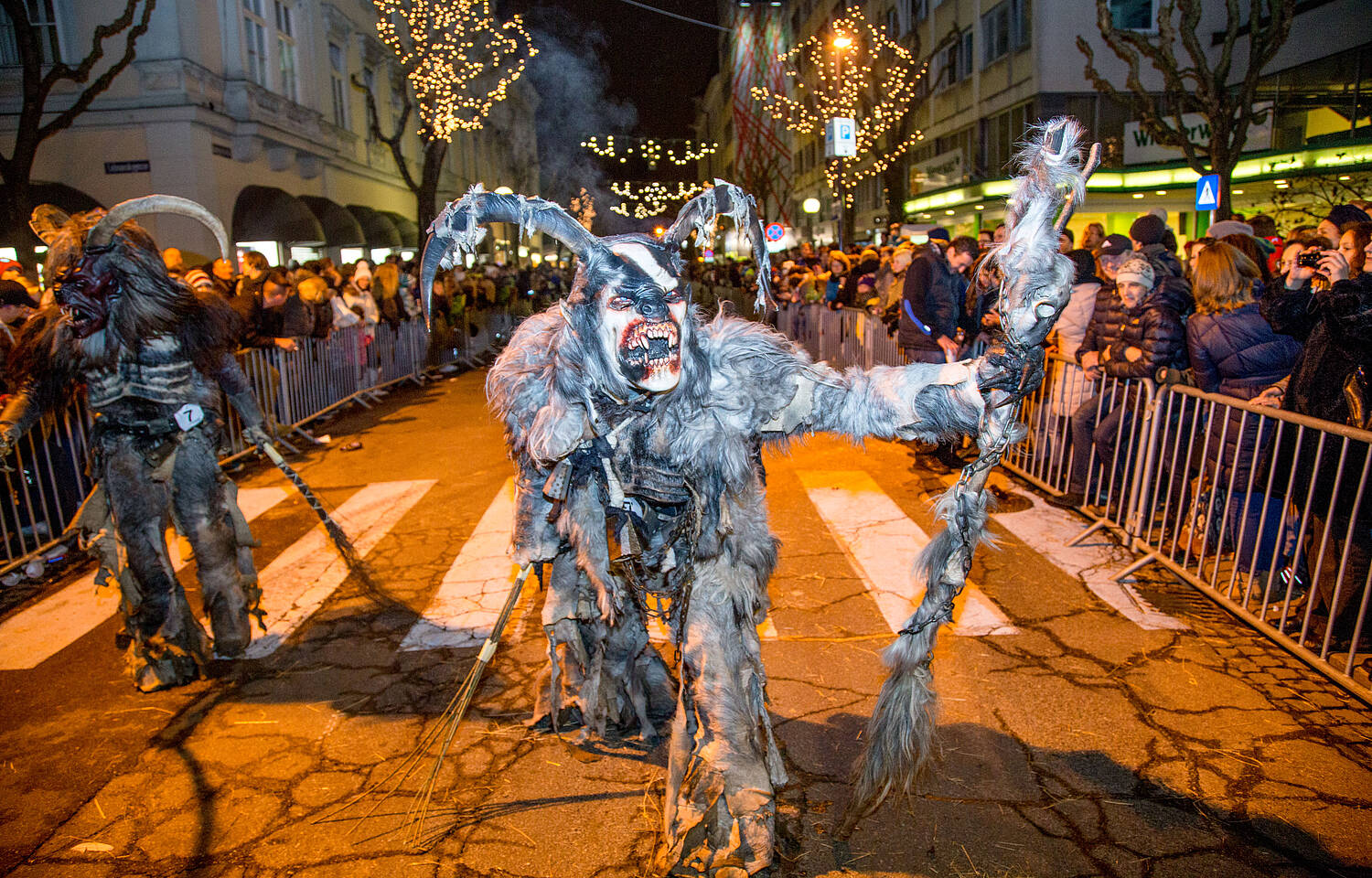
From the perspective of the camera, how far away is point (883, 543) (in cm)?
592

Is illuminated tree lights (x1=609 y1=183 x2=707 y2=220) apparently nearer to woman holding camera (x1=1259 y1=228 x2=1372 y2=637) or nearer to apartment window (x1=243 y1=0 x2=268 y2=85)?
apartment window (x1=243 y1=0 x2=268 y2=85)

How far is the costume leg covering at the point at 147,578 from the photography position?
4160 millimetres

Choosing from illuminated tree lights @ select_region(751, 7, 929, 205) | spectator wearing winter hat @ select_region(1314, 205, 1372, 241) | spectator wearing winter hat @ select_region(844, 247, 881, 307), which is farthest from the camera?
illuminated tree lights @ select_region(751, 7, 929, 205)

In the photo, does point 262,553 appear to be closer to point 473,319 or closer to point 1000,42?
point 473,319

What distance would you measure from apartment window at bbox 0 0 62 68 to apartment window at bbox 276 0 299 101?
6068 mm

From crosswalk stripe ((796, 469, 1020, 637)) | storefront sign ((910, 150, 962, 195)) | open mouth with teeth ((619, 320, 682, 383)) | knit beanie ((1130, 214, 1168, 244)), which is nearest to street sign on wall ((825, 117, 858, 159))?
storefront sign ((910, 150, 962, 195))

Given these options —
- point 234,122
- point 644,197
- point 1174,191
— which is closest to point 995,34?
point 1174,191

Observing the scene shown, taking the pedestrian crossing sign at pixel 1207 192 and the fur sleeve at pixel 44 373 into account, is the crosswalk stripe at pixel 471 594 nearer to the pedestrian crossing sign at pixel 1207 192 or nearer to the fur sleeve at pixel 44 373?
the fur sleeve at pixel 44 373

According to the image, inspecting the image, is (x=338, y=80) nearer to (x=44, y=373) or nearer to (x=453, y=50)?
(x=453, y=50)

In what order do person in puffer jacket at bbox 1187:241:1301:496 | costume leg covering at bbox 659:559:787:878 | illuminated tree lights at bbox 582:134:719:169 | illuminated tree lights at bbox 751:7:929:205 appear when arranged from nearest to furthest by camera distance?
costume leg covering at bbox 659:559:787:878
person in puffer jacket at bbox 1187:241:1301:496
illuminated tree lights at bbox 751:7:929:205
illuminated tree lights at bbox 582:134:719:169

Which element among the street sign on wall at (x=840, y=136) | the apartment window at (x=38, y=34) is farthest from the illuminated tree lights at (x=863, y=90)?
the apartment window at (x=38, y=34)

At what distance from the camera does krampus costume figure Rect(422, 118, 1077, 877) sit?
2635 millimetres

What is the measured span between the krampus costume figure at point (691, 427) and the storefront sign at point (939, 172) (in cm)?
2564

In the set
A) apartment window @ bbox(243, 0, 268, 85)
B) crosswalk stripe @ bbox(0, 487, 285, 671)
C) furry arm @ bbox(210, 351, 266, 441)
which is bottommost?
crosswalk stripe @ bbox(0, 487, 285, 671)
